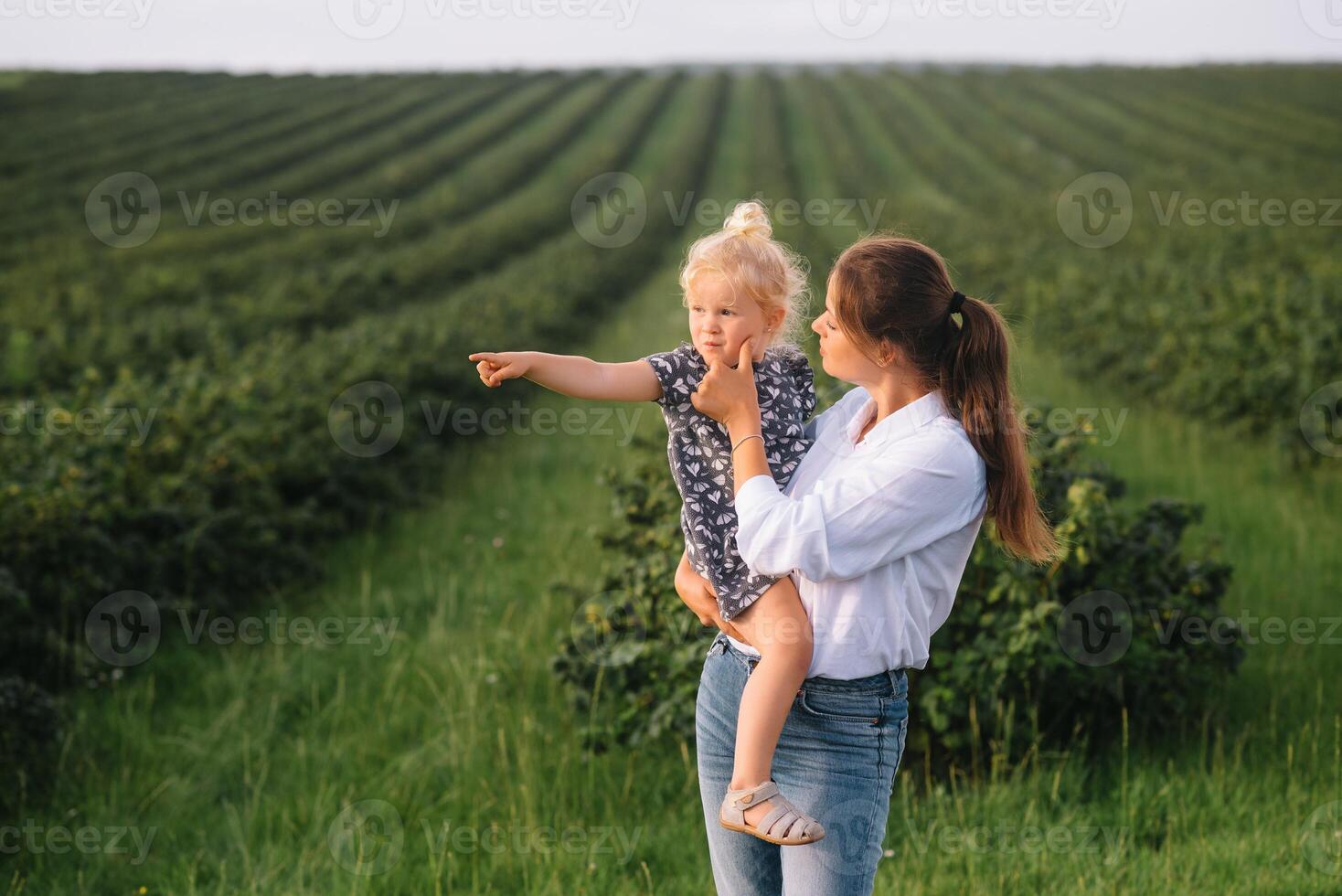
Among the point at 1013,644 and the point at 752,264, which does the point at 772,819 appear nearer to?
the point at 752,264

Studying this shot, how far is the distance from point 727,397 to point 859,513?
12.5 inches

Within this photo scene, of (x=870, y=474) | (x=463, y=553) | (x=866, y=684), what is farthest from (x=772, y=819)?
(x=463, y=553)

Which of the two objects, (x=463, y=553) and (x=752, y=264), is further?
(x=463, y=553)

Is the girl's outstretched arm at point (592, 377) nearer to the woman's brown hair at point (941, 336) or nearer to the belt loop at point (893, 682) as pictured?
the woman's brown hair at point (941, 336)

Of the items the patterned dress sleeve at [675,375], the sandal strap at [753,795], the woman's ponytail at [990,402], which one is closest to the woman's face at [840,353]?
the woman's ponytail at [990,402]

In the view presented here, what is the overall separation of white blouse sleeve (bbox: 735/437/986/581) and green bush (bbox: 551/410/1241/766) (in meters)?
1.72

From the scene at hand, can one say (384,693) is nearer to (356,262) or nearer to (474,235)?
(356,262)

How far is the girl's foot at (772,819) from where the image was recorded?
1.77 m

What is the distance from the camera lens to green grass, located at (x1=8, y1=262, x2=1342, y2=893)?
3137mm

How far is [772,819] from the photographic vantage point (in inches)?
70.1

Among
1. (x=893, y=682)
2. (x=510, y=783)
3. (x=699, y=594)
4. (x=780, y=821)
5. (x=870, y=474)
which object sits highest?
(x=870, y=474)

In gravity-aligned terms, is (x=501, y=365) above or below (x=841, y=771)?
above

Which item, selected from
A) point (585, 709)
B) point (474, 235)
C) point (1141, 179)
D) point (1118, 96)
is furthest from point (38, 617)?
point (1118, 96)

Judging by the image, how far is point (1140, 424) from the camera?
8.68 meters
